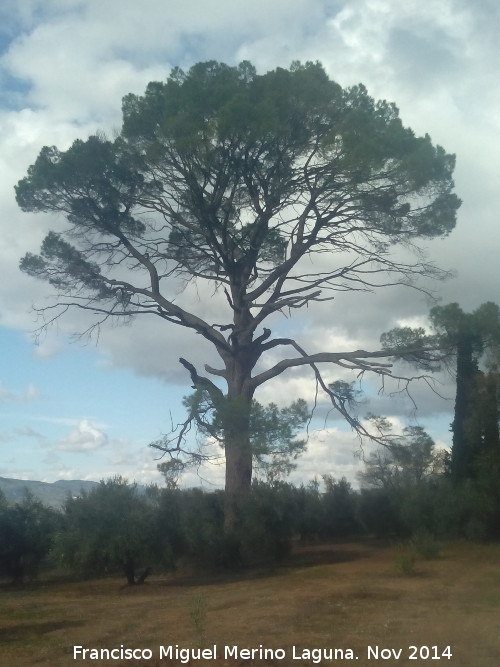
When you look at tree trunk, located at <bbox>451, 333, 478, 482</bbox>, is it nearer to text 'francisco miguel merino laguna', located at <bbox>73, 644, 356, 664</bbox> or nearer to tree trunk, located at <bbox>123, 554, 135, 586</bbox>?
tree trunk, located at <bbox>123, 554, 135, 586</bbox>

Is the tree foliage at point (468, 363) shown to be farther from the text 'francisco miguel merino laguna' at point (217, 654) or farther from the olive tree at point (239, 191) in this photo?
the text 'francisco miguel merino laguna' at point (217, 654)

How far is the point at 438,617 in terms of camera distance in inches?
432

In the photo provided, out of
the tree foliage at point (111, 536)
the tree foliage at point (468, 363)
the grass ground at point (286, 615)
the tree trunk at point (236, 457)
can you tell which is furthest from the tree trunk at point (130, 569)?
the tree foliage at point (468, 363)

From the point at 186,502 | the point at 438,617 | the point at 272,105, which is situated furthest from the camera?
the point at 186,502

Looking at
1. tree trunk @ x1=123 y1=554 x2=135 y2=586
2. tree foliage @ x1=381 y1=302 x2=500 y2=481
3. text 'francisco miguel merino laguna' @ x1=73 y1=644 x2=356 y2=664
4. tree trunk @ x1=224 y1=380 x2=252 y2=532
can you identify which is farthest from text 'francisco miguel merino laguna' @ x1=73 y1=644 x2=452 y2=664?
tree foliage @ x1=381 y1=302 x2=500 y2=481

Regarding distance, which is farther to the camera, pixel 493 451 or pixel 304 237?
pixel 493 451

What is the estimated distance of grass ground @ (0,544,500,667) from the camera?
9219mm

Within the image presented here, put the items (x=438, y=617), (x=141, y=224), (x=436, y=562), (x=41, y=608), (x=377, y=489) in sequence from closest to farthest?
(x=438, y=617) → (x=41, y=608) → (x=436, y=562) → (x=141, y=224) → (x=377, y=489)

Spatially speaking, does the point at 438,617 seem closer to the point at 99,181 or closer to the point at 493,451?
the point at 493,451

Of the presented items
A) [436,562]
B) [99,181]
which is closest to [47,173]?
[99,181]

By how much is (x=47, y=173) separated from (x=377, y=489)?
15.9m

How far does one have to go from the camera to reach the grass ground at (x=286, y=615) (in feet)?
30.2

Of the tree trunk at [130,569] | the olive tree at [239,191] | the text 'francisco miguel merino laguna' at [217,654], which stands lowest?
the text 'francisco miguel merino laguna' at [217,654]

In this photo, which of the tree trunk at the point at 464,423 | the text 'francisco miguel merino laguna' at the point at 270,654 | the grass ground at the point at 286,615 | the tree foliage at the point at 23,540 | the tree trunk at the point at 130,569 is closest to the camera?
the text 'francisco miguel merino laguna' at the point at 270,654
